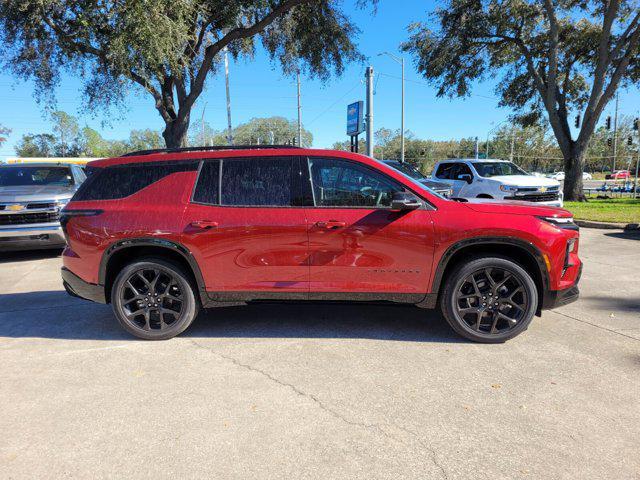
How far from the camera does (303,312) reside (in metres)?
4.93

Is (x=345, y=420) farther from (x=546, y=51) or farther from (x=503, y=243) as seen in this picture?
(x=546, y=51)

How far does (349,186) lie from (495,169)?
10333 millimetres

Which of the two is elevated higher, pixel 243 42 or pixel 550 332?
pixel 243 42

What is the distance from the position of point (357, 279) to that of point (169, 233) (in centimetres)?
177

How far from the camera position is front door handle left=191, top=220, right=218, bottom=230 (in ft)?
13.2

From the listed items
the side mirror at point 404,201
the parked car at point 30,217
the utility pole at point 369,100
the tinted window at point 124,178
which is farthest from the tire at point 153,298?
the utility pole at point 369,100

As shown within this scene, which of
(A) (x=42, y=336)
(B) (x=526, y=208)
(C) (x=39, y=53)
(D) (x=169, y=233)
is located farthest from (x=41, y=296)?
(C) (x=39, y=53)

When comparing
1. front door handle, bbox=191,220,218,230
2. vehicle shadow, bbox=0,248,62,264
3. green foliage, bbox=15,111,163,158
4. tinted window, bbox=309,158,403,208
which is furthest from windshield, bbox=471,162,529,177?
green foliage, bbox=15,111,163,158

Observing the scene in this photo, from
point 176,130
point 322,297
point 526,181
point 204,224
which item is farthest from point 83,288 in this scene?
point 176,130

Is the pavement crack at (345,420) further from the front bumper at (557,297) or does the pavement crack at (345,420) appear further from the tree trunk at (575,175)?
the tree trunk at (575,175)

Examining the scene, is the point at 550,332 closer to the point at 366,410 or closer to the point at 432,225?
the point at 432,225

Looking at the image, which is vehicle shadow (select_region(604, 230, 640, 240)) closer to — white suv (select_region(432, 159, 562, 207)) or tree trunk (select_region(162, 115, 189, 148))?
white suv (select_region(432, 159, 562, 207))

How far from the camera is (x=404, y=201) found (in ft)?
12.5

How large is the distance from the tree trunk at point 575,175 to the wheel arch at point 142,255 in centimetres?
2028
